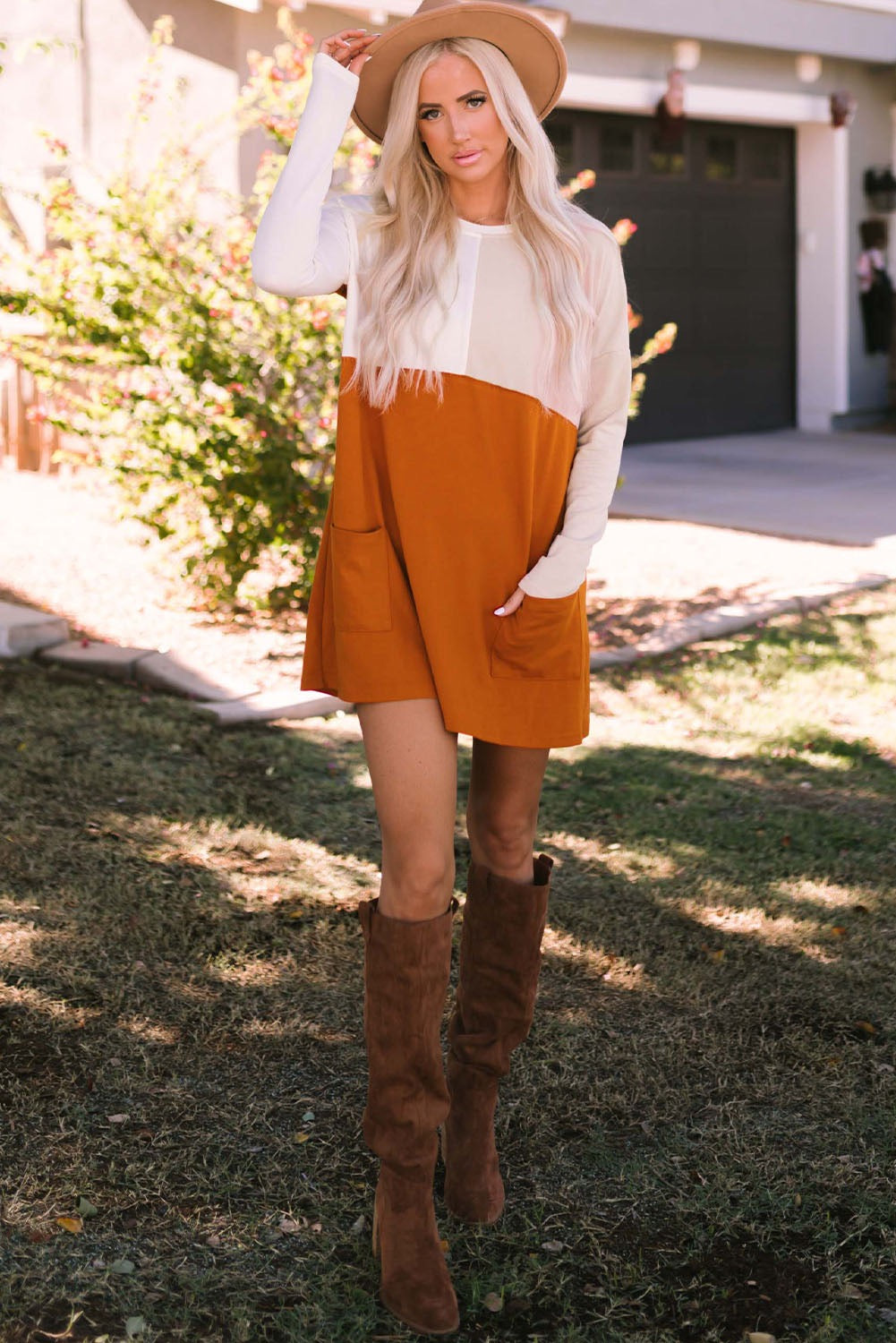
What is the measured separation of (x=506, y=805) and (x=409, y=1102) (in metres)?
0.50

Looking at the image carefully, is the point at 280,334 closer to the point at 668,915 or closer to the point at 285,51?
the point at 285,51

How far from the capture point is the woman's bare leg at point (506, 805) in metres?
2.50

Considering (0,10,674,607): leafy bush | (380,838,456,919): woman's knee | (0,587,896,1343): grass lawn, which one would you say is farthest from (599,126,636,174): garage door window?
(380,838,456,919): woman's knee

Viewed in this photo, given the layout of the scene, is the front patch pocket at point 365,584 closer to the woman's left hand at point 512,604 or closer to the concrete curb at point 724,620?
the woman's left hand at point 512,604

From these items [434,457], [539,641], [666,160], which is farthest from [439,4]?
[666,160]

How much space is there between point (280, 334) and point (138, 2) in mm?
4360

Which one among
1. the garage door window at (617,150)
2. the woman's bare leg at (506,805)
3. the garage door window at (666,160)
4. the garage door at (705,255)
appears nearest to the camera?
the woman's bare leg at (506,805)

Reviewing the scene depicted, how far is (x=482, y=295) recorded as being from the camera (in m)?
2.35

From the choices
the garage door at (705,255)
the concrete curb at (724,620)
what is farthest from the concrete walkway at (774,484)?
the concrete curb at (724,620)

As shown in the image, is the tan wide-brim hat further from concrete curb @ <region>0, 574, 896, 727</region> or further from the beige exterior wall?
the beige exterior wall

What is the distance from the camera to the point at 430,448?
2316 millimetres

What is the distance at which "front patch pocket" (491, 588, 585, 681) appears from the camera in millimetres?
2373

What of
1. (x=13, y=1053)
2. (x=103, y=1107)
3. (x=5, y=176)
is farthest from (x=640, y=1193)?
(x=5, y=176)

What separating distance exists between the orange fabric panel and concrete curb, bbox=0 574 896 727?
2.68 meters
